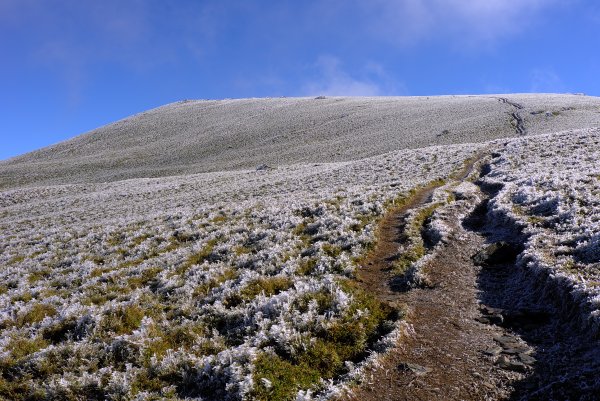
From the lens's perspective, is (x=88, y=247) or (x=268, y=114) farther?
(x=268, y=114)

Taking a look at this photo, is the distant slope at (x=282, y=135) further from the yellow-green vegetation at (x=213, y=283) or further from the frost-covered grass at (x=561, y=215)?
the yellow-green vegetation at (x=213, y=283)

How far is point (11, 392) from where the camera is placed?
26.7 feet

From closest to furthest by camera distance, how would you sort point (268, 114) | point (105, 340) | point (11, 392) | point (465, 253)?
point (11, 392) < point (105, 340) < point (465, 253) < point (268, 114)

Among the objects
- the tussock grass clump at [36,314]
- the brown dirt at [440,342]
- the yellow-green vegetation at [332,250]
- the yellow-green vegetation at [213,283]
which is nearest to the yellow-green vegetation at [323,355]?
the brown dirt at [440,342]

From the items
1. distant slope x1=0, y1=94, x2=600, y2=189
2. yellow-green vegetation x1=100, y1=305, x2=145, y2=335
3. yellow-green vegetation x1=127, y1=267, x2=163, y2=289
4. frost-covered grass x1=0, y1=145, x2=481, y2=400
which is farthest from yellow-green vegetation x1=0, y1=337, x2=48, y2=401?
distant slope x1=0, y1=94, x2=600, y2=189

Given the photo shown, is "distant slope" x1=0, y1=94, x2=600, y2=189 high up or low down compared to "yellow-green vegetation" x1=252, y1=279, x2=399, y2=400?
up

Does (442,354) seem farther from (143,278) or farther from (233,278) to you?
(143,278)

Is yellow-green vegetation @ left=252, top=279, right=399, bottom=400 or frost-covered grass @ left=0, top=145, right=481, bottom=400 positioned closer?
yellow-green vegetation @ left=252, top=279, right=399, bottom=400

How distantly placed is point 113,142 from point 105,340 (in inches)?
4413

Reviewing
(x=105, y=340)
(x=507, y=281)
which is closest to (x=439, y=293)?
(x=507, y=281)

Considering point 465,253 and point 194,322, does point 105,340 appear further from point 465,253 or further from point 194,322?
point 465,253

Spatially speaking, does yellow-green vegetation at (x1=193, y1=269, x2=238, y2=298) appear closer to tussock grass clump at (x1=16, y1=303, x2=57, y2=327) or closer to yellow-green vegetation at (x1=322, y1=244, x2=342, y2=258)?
yellow-green vegetation at (x1=322, y1=244, x2=342, y2=258)

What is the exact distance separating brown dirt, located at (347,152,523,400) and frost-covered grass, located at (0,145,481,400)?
0.55m

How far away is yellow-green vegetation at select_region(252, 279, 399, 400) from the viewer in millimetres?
7703
